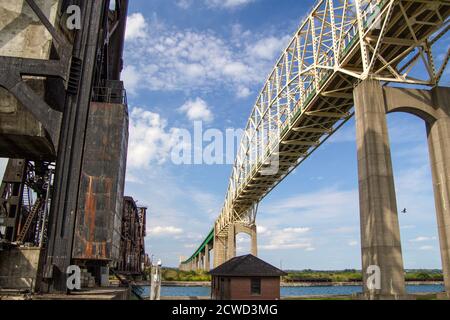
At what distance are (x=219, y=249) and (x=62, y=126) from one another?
96.7 metres

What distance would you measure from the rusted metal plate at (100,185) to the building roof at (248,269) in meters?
13.4

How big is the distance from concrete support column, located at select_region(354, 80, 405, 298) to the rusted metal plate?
13.7 m

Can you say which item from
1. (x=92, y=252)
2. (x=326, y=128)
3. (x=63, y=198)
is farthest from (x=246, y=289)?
(x=326, y=128)

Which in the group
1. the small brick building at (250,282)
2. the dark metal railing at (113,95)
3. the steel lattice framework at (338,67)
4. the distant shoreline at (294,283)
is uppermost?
the steel lattice framework at (338,67)

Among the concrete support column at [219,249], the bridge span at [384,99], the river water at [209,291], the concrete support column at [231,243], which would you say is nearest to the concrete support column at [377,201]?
the bridge span at [384,99]

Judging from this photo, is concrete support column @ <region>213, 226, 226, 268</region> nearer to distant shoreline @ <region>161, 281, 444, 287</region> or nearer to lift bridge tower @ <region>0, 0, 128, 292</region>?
distant shoreline @ <region>161, 281, 444, 287</region>

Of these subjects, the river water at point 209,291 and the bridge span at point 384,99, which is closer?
the bridge span at point 384,99

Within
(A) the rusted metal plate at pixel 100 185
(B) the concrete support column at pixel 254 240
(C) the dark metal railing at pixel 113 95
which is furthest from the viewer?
(B) the concrete support column at pixel 254 240

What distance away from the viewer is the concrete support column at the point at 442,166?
2138cm

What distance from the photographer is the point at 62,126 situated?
427 inches

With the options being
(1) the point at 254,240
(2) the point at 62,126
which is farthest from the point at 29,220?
(1) the point at 254,240

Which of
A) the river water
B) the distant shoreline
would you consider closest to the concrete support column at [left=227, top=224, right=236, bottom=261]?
the river water

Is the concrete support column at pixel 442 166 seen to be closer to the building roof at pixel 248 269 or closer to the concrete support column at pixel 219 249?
the building roof at pixel 248 269

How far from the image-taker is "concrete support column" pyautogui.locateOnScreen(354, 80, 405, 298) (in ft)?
62.5
